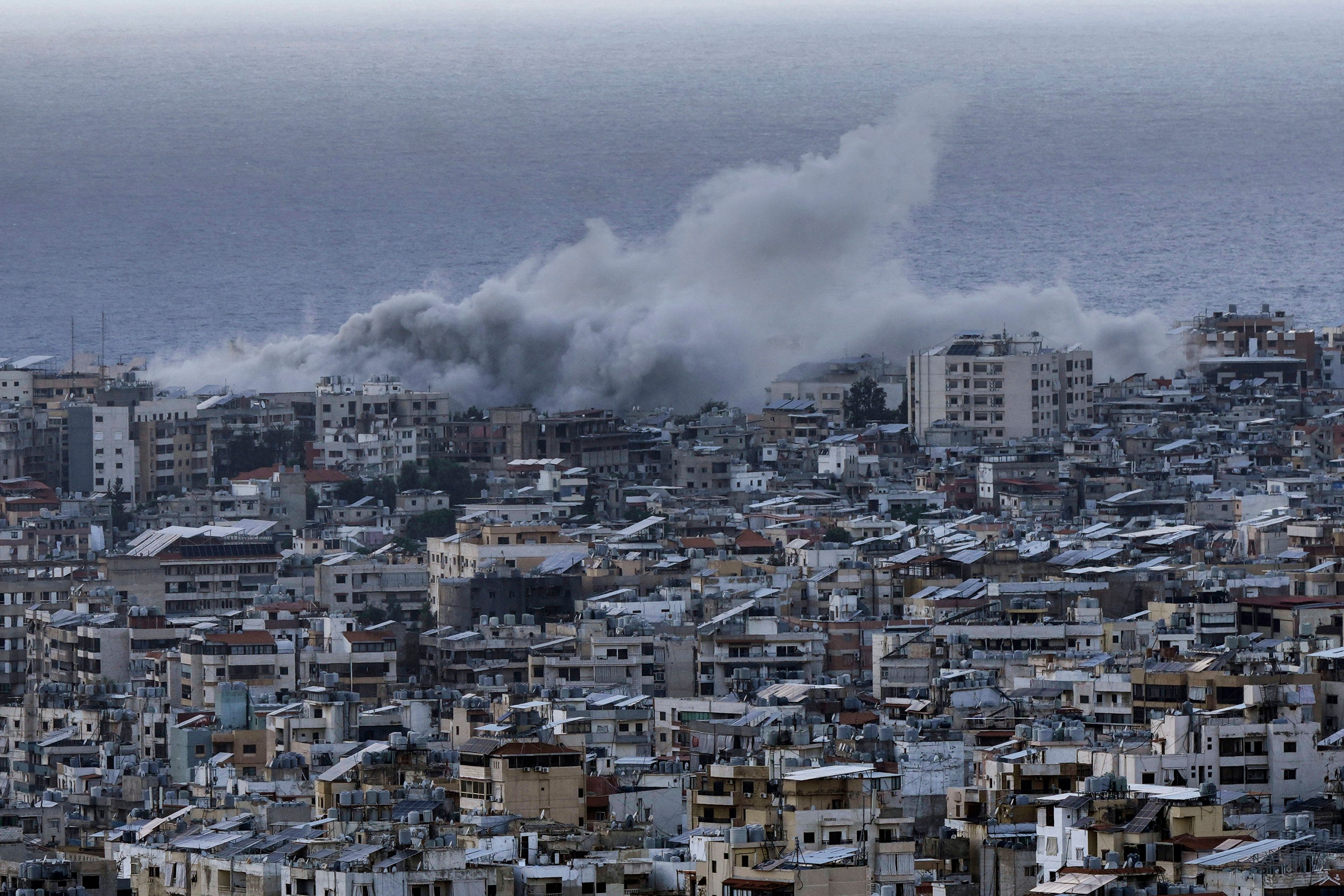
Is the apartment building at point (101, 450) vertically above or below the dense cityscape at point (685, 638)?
above

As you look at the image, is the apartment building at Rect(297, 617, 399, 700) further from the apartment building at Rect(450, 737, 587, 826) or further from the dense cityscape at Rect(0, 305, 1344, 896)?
the apartment building at Rect(450, 737, 587, 826)

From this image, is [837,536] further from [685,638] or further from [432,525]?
[685,638]

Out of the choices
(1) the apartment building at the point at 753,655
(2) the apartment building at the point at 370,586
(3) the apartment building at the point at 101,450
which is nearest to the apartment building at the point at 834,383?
(3) the apartment building at the point at 101,450

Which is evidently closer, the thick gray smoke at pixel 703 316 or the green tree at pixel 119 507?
the green tree at pixel 119 507

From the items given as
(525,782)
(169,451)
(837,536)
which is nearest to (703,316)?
(169,451)

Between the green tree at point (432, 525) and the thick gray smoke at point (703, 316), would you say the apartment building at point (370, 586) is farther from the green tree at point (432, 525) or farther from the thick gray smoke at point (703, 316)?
the thick gray smoke at point (703, 316)

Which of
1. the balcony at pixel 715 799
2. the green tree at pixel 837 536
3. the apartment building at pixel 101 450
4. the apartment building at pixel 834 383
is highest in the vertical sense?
the apartment building at pixel 834 383

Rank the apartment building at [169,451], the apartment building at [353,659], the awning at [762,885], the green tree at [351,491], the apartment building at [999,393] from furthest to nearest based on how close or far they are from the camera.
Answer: the apartment building at [999,393] < the apartment building at [169,451] < the green tree at [351,491] < the apartment building at [353,659] < the awning at [762,885]
